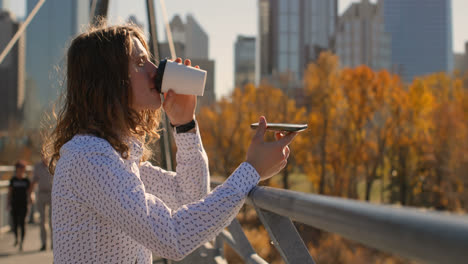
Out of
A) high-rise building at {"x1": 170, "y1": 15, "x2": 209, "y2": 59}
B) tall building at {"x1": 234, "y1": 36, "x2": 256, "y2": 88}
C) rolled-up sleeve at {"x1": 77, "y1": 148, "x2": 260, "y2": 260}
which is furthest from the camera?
tall building at {"x1": 234, "y1": 36, "x2": 256, "y2": 88}

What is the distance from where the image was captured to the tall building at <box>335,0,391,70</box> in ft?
440

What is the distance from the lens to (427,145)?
1259 inches

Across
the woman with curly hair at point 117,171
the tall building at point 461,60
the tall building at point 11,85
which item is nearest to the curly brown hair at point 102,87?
the woman with curly hair at point 117,171

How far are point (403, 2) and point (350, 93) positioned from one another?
6033 inches

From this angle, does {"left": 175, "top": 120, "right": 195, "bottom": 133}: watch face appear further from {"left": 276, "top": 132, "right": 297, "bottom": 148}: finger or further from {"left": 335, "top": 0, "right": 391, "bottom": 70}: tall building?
{"left": 335, "top": 0, "right": 391, "bottom": 70}: tall building

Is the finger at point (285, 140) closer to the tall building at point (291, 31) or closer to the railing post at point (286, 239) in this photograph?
the railing post at point (286, 239)

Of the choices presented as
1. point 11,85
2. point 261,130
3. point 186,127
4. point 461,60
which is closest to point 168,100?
point 186,127

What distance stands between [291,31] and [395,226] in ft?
407

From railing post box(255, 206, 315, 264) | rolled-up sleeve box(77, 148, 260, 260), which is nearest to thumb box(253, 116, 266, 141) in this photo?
rolled-up sleeve box(77, 148, 260, 260)

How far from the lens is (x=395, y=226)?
2.01 ft

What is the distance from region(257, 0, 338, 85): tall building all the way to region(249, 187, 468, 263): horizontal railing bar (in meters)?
116

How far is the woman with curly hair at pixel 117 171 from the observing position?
106cm

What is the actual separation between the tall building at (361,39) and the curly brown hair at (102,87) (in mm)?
136336

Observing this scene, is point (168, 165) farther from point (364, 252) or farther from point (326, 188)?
point (326, 188)
